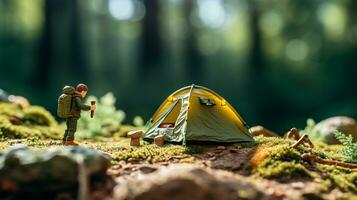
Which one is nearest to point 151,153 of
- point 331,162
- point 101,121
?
point 331,162

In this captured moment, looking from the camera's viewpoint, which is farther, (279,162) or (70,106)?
(70,106)

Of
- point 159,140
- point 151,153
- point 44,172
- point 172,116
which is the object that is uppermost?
point 172,116

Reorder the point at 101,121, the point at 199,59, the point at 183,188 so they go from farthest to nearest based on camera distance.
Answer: the point at 199,59
the point at 101,121
the point at 183,188

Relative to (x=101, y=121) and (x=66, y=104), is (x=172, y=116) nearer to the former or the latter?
(x=66, y=104)

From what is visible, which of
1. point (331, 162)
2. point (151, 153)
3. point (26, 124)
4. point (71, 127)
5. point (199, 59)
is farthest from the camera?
point (199, 59)

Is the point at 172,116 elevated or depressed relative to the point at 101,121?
depressed

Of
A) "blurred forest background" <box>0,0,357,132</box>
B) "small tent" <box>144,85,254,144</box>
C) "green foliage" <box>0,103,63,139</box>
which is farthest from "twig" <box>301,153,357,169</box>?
"blurred forest background" <box>0,0,357,132</box>

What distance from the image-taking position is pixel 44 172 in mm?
6223

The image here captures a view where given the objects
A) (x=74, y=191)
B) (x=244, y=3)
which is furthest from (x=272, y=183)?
(x=244, y=3)

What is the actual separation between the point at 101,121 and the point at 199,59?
81.9 ft

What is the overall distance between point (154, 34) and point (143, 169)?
2397 centimetres

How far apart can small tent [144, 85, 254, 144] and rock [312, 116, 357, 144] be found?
3.55m

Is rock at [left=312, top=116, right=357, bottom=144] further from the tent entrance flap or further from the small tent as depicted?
the tent entrance flap

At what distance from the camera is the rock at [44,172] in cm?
625
